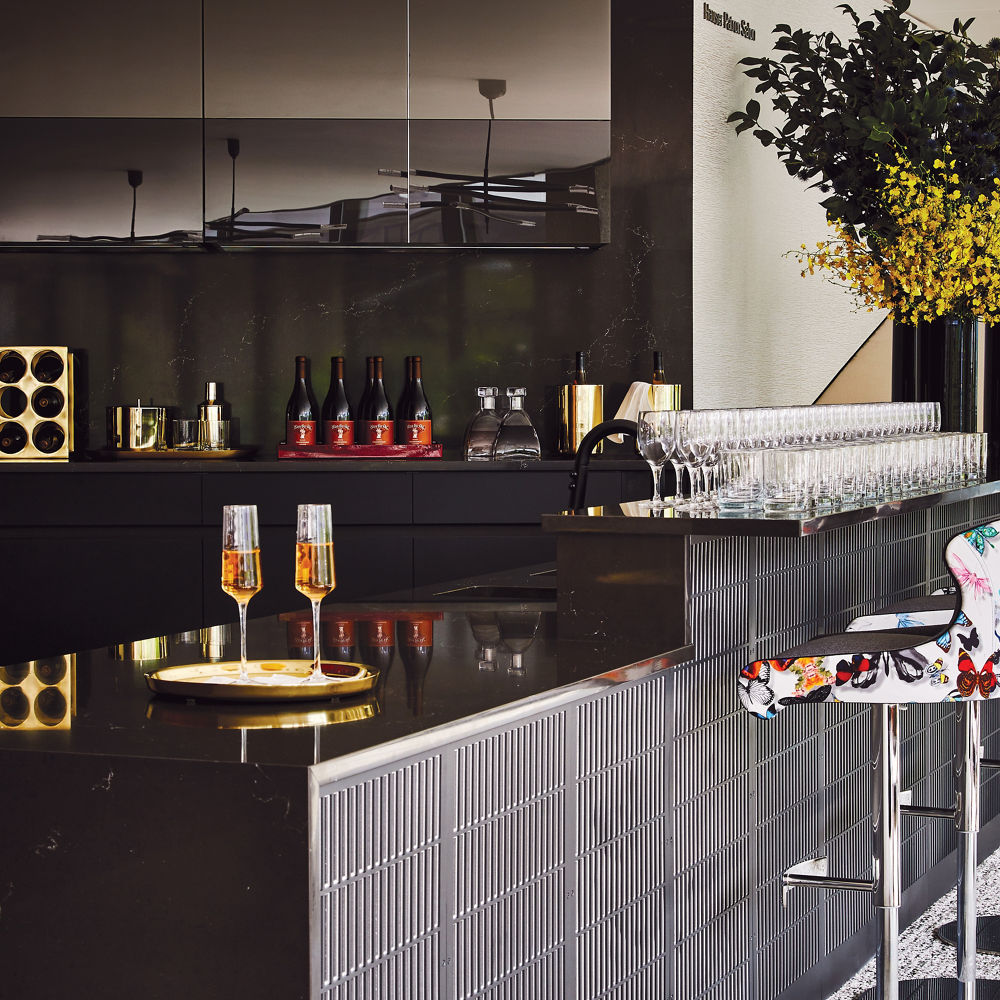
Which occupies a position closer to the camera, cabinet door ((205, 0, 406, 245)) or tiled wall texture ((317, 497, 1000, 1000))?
tiled wall texture ((317, 497, 1000, 1000))

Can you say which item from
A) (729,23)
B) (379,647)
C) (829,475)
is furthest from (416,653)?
(729,23)

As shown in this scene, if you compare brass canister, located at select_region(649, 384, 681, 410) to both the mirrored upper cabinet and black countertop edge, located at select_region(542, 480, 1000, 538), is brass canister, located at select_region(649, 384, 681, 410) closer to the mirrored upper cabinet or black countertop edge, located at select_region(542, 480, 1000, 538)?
the mirrored upper cabinet

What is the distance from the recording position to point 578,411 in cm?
482

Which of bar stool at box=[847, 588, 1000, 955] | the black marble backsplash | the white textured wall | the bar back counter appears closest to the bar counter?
the bar back counter

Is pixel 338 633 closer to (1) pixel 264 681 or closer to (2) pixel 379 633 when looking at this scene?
(2) pixel 379 633

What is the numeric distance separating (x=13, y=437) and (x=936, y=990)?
325cm

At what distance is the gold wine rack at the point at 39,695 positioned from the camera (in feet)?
5.52

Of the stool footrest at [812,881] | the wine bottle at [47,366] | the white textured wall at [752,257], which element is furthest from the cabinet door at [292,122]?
the stool footrest at [812,881]

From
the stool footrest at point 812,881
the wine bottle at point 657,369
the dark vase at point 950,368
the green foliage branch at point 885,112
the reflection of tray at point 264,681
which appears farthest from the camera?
the wine bottle at point 657,369

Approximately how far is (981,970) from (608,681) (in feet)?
5.30

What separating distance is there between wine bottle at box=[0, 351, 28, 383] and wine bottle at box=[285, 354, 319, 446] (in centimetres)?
88

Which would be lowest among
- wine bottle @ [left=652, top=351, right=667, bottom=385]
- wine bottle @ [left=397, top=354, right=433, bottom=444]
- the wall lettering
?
wine bottle @ [left=397, top=354, right=433, bottom=444]

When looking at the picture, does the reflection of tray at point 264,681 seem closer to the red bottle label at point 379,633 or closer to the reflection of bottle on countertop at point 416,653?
the reflection of bottle on countertop at point 416,653

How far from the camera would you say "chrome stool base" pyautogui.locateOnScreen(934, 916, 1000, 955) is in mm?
3227
